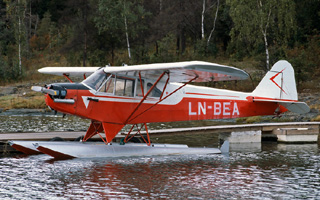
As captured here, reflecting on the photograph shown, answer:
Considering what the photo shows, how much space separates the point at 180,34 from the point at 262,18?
37.5ft

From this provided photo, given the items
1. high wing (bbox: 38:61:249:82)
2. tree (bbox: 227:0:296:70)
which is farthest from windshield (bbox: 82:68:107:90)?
tree (bbox: 227:0:296:70)

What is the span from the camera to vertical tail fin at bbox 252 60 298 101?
1395 centimetres

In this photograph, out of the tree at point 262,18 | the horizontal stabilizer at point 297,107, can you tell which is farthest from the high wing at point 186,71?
the tree at point 262,18

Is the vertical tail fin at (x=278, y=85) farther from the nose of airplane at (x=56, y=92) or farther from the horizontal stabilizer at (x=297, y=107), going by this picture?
the nose of airplane at (x=56, y=92)

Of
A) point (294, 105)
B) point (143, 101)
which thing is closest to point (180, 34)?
point (294, 105)

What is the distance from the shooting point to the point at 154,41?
40.4 meters

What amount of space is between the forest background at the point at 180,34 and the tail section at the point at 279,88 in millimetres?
17490

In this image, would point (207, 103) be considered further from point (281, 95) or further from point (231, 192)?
point (231, 192)

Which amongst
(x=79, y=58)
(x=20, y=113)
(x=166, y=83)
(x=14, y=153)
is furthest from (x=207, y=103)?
(x=79, y=58)

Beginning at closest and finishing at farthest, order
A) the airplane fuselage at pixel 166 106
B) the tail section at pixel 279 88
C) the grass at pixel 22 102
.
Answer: the airplane fuselage at pixel 166 106 → the tail section at pixel 279 88 → the grass at pixel 22 102

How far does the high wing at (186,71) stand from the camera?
1049 cm

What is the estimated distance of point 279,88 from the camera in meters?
14.0

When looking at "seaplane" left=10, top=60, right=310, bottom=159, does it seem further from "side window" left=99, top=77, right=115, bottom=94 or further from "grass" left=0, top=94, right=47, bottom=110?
"grass" left=0, top=94, right=47, bottom=110

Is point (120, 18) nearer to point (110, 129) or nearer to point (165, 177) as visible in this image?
point (110, 129)
